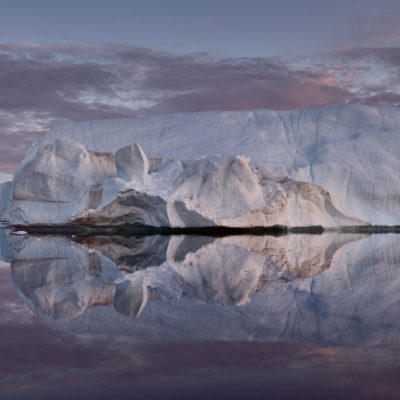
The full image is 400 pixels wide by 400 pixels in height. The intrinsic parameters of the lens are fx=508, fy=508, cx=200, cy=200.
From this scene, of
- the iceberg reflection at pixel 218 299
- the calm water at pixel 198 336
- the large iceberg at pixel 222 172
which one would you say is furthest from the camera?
the large iceberg at pixel 222 172

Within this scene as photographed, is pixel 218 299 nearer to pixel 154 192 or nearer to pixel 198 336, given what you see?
pixel 198 336

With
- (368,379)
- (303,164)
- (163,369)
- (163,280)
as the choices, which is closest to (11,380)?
(163,369)

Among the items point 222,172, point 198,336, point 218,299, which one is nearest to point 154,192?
point 222,172

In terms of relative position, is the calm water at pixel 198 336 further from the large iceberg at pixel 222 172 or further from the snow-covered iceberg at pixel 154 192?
the large iceberg at pixel 222 172

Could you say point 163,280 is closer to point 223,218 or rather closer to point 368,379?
point 368,379

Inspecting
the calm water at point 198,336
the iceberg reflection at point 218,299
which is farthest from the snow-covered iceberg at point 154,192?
the calm water at point 198,336
